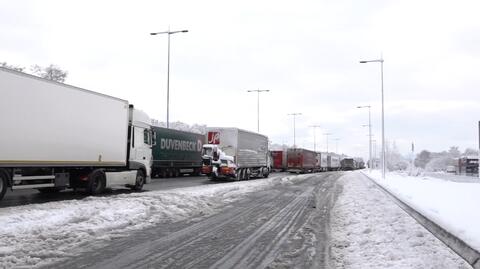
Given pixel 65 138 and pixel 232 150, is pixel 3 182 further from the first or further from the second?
pixel 232 150

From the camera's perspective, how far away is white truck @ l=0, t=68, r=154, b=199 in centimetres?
1403

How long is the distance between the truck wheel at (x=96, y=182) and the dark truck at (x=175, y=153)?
14.8 meters

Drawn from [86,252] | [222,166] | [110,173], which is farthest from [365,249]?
[222,166]

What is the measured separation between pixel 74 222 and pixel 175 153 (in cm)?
2776

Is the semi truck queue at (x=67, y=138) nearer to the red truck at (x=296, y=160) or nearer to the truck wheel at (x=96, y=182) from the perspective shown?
the truck wheel at (x=96, y=182)

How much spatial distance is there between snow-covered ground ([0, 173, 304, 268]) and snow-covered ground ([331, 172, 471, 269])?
14.5 ft

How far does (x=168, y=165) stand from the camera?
37.6 metres

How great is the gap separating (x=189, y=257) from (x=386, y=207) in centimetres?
963

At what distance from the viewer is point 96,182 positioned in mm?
18641

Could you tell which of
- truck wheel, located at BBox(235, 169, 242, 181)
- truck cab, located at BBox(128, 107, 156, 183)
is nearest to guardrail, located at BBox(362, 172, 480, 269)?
truck cab, located at BBox(128, 107, 156, 183)

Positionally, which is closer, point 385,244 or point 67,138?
point 385,244

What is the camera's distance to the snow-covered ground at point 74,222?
8.13 meters

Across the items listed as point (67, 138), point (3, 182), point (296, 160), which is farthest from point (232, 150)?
point (296, 160)

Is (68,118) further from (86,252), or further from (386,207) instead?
(386,207)
